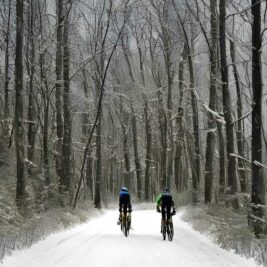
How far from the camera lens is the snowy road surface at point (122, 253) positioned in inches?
445

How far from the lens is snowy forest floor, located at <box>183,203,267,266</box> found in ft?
41.3

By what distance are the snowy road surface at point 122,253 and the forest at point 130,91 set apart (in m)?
1.24

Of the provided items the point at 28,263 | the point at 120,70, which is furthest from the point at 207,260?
the point at 120,70

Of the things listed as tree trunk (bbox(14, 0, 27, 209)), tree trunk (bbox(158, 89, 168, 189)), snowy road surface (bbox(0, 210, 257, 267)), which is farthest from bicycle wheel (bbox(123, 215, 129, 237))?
tree trunk (bbox(158, 89, 168, 189))

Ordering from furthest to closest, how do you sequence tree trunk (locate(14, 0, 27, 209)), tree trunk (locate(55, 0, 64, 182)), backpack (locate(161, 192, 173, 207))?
tree trunk (locate(55, 0, 64, 182)), tree trunk (locate(14, 0, 27, 209)), backpack (locate(161, 192, 173, 207))

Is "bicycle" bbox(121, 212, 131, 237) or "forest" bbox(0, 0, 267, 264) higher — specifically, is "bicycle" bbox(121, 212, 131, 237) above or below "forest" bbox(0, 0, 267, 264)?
Result: below

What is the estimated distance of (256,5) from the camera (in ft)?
52.5

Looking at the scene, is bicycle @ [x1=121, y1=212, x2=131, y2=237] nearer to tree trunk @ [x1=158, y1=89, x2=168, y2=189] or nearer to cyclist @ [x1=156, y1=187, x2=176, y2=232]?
cyclist @ [x1=156, y1=187, x2=176, y2=232]

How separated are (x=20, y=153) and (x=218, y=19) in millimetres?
10242

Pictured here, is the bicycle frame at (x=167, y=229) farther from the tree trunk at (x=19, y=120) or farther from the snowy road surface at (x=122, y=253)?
the tree trunk at (x=19, y=120)

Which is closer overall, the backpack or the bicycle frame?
the bicycle frame

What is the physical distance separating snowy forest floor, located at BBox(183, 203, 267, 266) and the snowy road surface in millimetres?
292

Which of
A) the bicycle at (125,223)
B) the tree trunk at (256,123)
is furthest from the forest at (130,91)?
the bicycle at (125,223)

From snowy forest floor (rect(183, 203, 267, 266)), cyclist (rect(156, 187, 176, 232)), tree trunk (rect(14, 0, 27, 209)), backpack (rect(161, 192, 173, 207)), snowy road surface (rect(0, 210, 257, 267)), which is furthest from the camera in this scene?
tree trunk (rect(14, 0, 27, 209))
